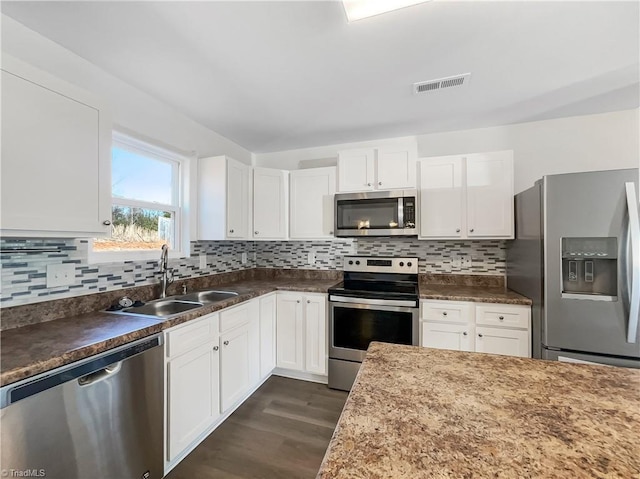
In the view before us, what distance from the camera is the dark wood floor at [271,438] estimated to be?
5.37 ft

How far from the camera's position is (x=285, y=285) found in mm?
2750

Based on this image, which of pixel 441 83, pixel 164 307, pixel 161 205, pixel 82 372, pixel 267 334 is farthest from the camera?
pixel 267 334

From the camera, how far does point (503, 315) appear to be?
2127 mm

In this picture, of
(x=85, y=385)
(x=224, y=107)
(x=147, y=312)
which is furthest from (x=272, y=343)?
(x=224, y=107)

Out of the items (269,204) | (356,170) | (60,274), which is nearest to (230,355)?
(60,274)

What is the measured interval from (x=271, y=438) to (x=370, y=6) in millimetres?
2569

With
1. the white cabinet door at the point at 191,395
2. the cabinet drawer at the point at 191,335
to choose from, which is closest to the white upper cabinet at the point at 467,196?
the cabinet drawer at the point at 191,335

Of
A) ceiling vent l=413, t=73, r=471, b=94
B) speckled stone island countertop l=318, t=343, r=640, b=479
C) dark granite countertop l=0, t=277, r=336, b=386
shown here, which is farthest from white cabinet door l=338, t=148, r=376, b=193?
speckled stone island countertop l=318, t=343, r=640, b=479

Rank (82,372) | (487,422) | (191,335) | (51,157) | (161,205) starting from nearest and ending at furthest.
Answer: (487,422), (82,372), (51,157), (191,335), (161,205)

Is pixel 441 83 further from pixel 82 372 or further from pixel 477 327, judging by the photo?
pixel 82 372

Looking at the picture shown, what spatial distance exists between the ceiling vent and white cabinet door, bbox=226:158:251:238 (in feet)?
5.54

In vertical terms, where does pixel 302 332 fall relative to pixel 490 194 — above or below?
below

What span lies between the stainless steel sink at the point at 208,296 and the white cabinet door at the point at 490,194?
7.09 ft

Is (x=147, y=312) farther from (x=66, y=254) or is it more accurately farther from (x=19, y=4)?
(x=19, y=4)
